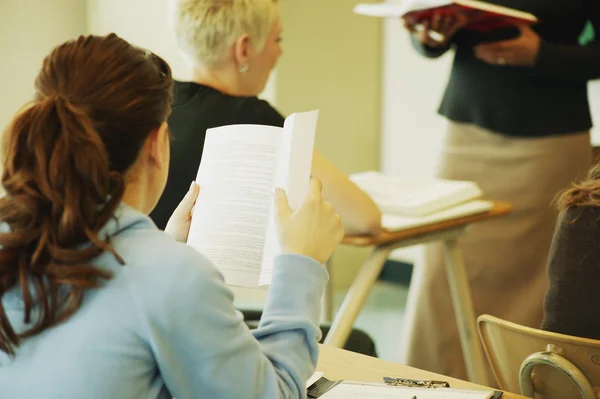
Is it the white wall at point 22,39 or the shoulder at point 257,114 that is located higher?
the shoulder at point 257,114

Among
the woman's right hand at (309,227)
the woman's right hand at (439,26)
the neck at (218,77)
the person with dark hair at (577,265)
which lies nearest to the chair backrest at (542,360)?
the person with dark hair at (577,265)

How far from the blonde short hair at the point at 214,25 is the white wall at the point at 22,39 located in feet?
5.86

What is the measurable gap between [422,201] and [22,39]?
7.20ft

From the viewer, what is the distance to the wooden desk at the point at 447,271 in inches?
76.8

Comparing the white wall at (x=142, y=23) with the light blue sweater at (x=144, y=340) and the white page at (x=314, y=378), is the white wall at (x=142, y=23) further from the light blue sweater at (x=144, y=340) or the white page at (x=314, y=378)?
the light blue sweater at (x=144, y=340)

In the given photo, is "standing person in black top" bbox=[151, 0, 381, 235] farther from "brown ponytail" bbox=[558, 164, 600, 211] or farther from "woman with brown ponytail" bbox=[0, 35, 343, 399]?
"woman with brown ponytail" bbox=[0, 35, 343, 399]

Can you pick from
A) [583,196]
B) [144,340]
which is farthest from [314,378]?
[583,196]

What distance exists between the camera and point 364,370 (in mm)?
1234

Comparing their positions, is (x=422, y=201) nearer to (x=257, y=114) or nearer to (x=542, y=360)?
(x=257, y=114)

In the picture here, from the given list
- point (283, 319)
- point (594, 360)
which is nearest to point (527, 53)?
point (594, 360)

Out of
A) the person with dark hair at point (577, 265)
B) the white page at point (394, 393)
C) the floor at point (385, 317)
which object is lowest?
the floor at point (385, 317)

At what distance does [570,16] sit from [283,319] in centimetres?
179

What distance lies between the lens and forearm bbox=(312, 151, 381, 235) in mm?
1761

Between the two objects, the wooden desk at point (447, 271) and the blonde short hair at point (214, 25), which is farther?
the wooden desk at point (447, 271)
